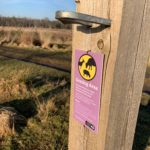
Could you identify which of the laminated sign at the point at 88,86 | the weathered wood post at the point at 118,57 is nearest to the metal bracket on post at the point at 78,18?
the weathered wood post at the point at 118,57

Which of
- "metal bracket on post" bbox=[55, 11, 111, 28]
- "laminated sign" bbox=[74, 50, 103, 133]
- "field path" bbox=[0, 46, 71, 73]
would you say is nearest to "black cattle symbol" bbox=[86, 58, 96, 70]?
"laminated sign" bbox=[74, 50, 103, 133]

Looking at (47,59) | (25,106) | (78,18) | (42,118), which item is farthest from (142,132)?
(47,59)

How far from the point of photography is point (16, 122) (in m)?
3.48

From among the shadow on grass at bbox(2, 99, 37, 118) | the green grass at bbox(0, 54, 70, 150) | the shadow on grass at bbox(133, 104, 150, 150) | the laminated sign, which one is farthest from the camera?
the shadow on grass at bbox(2, 99, 37, 118)

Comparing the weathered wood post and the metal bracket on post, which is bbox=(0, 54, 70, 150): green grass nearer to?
the weathered wood post

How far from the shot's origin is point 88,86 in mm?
1545

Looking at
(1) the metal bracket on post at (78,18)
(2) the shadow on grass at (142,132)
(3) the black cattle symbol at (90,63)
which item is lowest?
(2) the shadow on grass at (142,132)

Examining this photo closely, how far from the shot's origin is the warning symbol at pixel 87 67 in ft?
4.90

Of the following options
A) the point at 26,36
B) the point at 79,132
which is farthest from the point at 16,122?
the point at 26,36

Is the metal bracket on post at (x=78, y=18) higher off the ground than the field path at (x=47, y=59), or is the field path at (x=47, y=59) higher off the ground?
the metal bracket on post at (x=78, y=18)

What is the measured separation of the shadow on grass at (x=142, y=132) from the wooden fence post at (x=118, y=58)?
167 cm

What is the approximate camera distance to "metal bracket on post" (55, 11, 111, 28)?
1.22 m

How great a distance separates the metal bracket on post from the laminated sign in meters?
0.17

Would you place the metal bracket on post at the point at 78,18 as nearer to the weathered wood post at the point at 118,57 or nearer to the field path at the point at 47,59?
the weathered wood post at the point at 118,57
